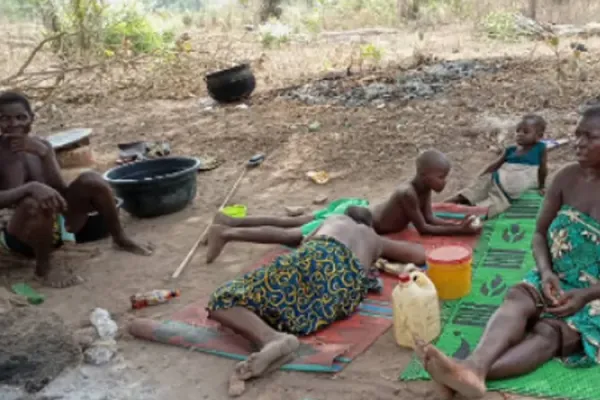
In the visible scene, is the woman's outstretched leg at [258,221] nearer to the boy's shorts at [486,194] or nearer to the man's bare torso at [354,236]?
the man's bare torso at [354,236]

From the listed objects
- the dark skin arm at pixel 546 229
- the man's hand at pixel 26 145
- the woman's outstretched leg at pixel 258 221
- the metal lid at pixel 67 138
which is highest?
the man's hand at pixel 26 145

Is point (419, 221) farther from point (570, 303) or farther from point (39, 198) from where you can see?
point (39, 198)

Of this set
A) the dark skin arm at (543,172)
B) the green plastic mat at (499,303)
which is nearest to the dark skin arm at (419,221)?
the green plastic mat at (499,303)

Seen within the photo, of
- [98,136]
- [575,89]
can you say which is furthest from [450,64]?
[98,136]

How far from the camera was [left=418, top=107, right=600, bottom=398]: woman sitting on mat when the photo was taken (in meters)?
2.71

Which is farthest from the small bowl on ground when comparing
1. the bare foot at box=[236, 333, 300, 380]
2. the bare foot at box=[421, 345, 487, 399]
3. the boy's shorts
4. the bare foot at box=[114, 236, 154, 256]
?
the bare foot at box=[421, 345, 487, 399]

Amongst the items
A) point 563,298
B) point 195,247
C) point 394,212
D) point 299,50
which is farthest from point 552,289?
point 299,50

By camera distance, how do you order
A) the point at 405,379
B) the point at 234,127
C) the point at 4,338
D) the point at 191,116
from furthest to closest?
the point at 191,116 < the point at 234,127 < the point at 4,338 < the point at 405,379

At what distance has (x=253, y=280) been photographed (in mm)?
3236

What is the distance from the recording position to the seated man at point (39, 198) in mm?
4016

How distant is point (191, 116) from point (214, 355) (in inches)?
209

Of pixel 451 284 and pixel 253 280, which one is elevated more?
pixel 253 280

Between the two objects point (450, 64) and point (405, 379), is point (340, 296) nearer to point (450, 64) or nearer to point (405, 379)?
point (405, 379)

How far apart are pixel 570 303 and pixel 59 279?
9.42 ft
